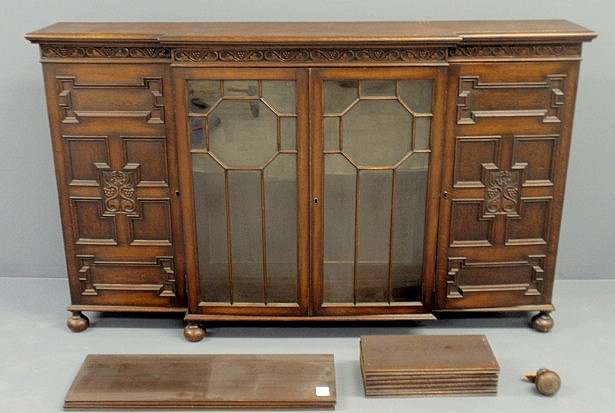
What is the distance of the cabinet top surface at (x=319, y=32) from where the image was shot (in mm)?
2352

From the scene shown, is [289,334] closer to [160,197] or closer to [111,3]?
[160,197]

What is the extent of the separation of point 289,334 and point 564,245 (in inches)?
48.9

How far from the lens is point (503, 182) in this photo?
2.60 m

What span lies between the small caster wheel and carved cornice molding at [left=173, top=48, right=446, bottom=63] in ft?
3.51

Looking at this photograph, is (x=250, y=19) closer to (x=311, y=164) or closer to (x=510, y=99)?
(x=311, y=164)

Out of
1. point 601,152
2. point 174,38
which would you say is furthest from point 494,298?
point 174,38

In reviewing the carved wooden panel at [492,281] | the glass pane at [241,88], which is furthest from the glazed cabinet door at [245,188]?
the carved wooden panel at [492,281]

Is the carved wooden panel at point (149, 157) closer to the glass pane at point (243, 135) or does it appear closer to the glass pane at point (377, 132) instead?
the glass pane at point (243, 135)

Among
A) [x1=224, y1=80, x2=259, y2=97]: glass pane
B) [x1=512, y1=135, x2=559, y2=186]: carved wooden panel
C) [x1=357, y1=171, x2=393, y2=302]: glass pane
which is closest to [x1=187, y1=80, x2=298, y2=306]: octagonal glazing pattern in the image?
[x1=224, y1=80, x2=259, y2=97]: glass pane

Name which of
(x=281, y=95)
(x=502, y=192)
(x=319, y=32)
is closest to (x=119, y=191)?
(x=281, y=95)

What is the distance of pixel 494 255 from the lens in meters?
2.70

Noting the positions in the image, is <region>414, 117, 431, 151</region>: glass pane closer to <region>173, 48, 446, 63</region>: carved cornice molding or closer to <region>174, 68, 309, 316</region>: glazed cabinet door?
<region>173, 48, 446, 63</region>: carved cornice molding

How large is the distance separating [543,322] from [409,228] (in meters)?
0.64

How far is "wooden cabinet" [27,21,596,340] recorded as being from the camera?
2.42m
